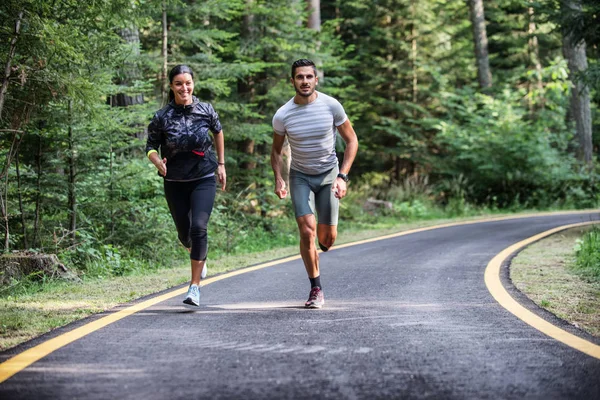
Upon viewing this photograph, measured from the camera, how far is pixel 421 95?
86.5ft

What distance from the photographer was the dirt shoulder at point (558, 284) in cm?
561

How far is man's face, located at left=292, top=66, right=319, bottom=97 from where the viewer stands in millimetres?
6078

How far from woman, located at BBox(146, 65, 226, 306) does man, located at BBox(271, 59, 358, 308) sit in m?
0.70

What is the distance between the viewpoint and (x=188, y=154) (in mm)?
6332

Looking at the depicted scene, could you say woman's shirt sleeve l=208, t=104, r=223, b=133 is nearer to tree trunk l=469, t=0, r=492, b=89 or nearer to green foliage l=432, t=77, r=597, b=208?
green foliage l=432, t=77, r=597, b=208

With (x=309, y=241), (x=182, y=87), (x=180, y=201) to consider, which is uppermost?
(x=182, y=87)

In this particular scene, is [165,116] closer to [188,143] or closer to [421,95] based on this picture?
[188,143]

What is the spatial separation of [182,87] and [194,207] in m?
1.13

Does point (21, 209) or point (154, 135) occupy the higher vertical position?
point (154, 135)

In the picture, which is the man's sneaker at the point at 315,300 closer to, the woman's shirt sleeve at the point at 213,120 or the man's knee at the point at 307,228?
the man's knee at the point at 307,228

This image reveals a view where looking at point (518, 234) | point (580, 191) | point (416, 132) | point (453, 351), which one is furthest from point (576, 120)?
point (453, 351)

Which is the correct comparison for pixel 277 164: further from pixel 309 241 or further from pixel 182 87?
pixel 182 87

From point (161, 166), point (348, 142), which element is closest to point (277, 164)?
point (348, 142)

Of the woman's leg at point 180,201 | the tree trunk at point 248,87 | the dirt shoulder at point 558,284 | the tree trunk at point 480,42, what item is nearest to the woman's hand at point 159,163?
the woman's leg at point 180,201
